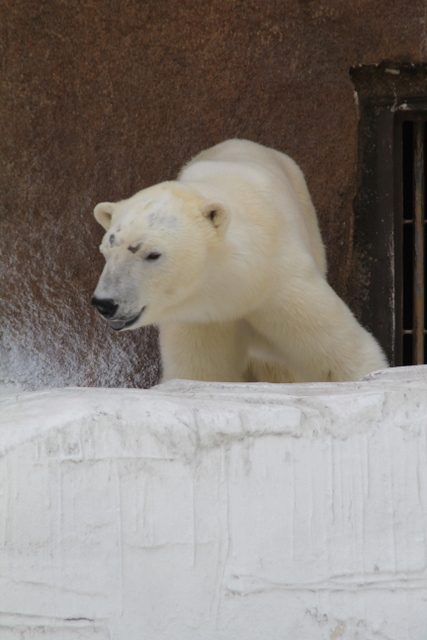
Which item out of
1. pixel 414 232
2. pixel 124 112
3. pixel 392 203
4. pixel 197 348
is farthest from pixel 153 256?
pixel 414 232

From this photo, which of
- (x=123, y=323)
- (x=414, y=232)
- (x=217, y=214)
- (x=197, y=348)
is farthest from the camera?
(x=414, y=232)

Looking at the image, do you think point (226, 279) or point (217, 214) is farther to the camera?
point (226, 279)

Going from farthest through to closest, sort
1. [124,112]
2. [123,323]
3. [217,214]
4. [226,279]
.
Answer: [124,112]
[226,279]
[217,214]
[123,323]

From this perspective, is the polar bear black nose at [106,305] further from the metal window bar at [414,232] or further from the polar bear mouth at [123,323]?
the metal window bar at [414,232]

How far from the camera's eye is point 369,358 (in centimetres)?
281

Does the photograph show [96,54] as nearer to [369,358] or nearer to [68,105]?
[68,105]

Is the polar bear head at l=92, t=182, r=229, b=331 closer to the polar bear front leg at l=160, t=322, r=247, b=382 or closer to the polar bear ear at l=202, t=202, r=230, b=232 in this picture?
the polar bear ear at l=202, t=202, r=230, b=232

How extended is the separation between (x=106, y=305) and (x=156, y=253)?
0.72ft

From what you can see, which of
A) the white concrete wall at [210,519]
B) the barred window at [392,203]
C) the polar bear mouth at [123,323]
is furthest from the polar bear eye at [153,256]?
the barred window at [392,203]

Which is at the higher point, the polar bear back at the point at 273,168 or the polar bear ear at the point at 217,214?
the polar bear back at the point at 273,168

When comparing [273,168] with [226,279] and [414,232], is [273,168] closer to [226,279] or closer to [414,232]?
[226,279]

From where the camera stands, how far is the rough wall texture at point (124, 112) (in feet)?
11.8

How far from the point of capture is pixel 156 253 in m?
2.31

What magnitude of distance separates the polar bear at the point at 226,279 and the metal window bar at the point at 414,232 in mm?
887
